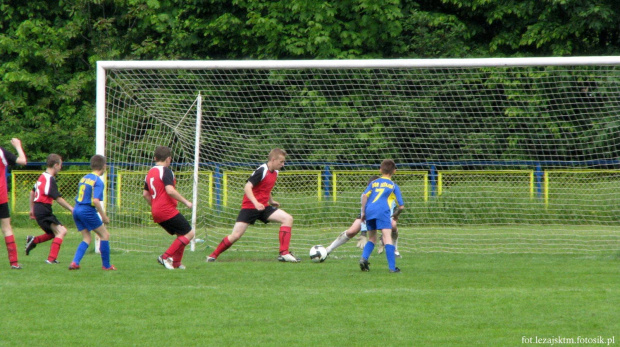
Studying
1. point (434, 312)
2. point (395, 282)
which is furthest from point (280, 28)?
point (434, 312)

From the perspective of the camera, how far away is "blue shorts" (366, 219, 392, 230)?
845 cm

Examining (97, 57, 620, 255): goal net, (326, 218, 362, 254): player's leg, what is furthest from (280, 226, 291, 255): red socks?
(97, 57, 620, 255): goal net

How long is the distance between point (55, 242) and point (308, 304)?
4782mm

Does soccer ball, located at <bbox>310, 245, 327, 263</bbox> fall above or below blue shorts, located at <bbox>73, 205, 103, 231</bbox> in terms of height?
below

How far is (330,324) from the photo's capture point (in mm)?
5434

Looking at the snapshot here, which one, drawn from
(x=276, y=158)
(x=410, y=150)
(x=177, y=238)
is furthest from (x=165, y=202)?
(x=410, y=150)

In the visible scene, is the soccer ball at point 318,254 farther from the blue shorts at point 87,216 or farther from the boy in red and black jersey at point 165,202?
the blue shorts at point 87,216

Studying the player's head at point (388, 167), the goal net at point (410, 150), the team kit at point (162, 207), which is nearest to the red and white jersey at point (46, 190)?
the team kit at point (162, 207)

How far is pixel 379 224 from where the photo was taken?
8500 mm

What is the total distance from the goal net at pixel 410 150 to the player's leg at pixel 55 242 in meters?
2.03

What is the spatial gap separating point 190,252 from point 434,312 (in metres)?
6.15

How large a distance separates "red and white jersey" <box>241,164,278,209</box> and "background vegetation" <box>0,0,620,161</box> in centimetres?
1112

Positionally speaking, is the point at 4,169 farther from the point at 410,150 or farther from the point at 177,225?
the point at 410,150

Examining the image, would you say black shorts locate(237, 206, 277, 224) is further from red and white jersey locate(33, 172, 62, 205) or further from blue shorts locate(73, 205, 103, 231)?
red and white jersey locate(33, 172, 62, 205)
